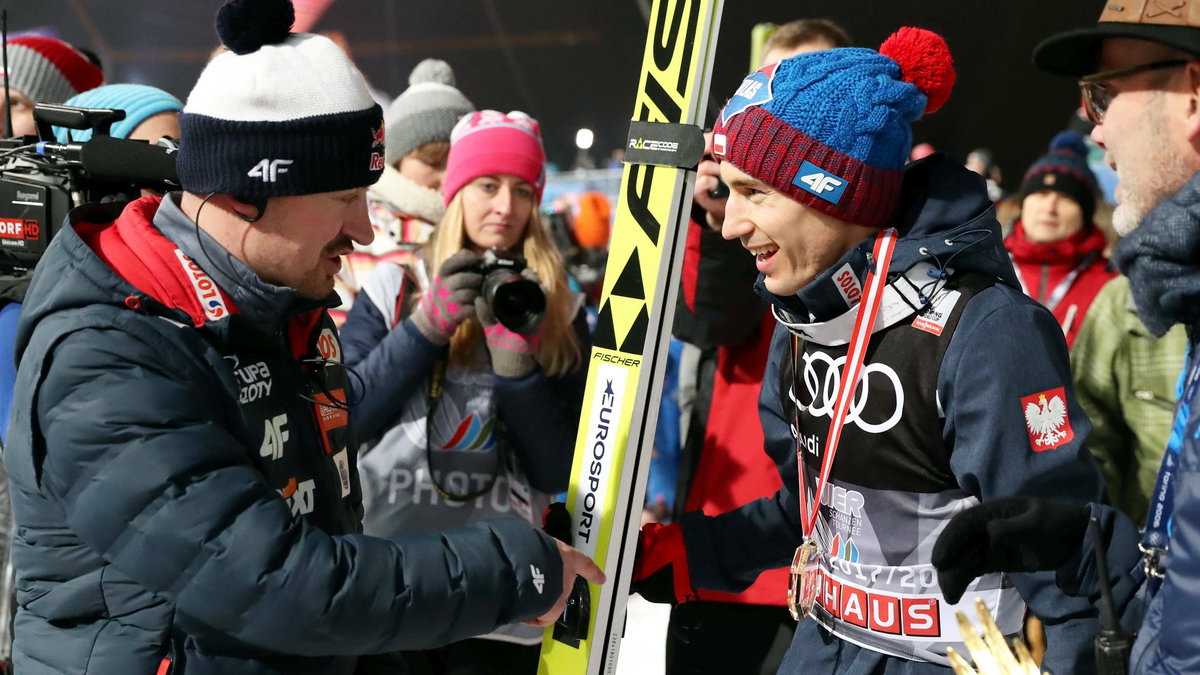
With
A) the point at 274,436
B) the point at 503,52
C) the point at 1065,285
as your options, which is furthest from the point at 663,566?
the point at 503,52

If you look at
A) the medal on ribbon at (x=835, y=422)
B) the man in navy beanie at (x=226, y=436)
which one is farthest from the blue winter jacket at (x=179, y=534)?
the medal on ribbon at (x=835, y=422)

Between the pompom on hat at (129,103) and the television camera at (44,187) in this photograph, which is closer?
the television camera at (44,187)

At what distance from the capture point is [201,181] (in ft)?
5.64

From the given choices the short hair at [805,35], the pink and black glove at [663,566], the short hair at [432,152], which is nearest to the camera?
the pink and black glove at [663,566]

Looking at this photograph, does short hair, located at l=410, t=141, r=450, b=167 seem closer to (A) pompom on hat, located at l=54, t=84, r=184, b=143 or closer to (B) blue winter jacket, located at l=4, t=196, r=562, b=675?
(A) pompom on hat, located at l=54, t=84, r=184, b=143

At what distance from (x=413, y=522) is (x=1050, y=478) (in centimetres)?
165

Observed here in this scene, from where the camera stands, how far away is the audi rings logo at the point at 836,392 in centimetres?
186

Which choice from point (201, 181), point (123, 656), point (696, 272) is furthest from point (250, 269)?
point (696, 272)

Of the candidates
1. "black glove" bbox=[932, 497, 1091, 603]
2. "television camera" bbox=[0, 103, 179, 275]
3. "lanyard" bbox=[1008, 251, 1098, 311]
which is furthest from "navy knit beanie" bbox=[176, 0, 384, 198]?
"lanyard" bbox=[1008, 251, 1098, 311]

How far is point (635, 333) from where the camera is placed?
2088 millimetres

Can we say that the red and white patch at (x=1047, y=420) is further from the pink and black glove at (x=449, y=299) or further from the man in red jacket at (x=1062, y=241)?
the man in red jacket at (x=1062, y=241)

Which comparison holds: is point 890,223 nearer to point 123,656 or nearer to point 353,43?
point 123,656

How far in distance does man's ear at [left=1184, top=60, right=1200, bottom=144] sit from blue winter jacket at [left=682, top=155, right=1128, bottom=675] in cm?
39

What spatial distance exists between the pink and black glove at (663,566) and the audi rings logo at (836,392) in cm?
40
